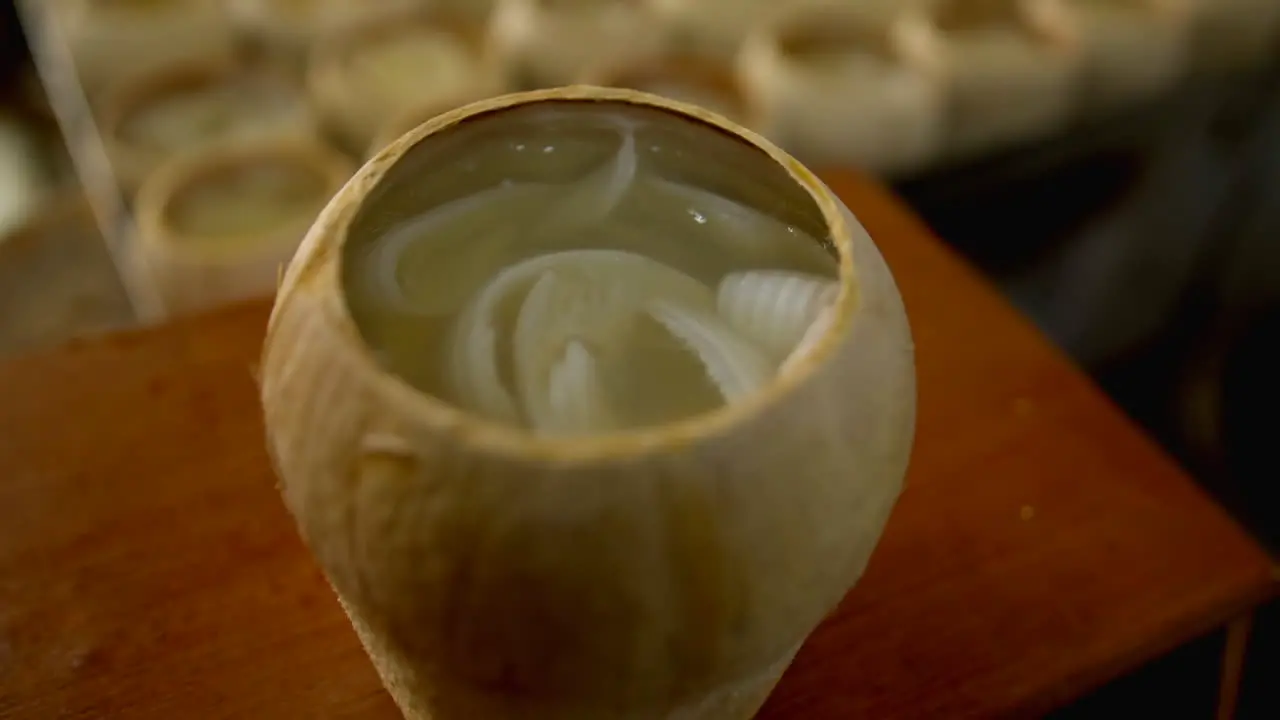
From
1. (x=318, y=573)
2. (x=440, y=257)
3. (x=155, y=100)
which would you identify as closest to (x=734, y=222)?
(x=440, y=257)

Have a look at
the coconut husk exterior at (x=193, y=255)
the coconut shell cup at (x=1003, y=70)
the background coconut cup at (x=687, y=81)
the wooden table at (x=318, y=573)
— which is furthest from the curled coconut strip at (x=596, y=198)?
the coconut shell cup at (x=1003, y=70)

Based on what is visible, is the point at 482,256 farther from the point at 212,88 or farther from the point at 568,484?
the point at 212,88

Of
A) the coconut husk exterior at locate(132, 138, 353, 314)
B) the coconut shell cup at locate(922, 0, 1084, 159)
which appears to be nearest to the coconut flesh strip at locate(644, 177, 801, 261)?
the coconut husk exterior at locate(132, 138, 353, 314)

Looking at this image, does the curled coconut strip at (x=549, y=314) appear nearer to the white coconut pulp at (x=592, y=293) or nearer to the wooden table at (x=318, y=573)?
the white coconut pulp at (x=592, y=293)

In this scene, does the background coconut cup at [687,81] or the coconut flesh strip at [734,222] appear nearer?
the coconut flesh strip at [734,222]

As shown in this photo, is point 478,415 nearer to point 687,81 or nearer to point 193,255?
point 193,255
